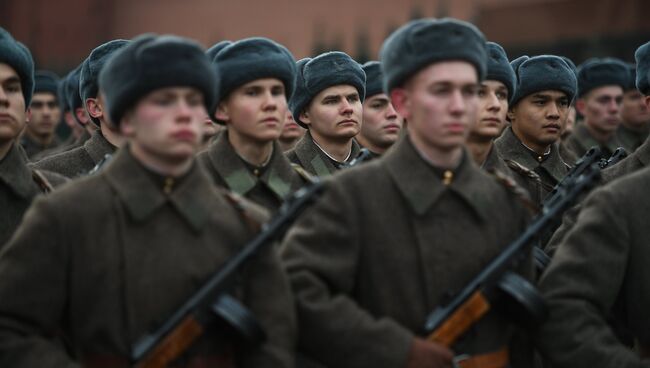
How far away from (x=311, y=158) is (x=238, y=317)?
4.30m

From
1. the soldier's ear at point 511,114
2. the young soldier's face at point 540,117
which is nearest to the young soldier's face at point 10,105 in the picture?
the young soldier's face at point 540,117

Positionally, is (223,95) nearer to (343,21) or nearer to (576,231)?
(576,231)

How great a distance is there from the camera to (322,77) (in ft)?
31.2

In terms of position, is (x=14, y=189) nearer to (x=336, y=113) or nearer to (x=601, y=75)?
(x=336, y=113)

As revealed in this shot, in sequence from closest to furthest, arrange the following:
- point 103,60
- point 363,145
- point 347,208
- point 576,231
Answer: point 347,208 → point 576,231 → point 103,60 → point 363,145

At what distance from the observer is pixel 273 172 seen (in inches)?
295

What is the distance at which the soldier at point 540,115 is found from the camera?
948 cm

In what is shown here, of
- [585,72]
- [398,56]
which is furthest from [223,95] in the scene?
[585,72]

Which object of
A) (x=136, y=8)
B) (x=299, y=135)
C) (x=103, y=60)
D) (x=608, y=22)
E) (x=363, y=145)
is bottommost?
(x=136, y=8)

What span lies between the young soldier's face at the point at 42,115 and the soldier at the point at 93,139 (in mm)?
5553

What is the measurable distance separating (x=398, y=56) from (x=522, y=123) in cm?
403

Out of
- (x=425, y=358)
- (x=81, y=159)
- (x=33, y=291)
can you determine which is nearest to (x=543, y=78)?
(x=81, y=159)

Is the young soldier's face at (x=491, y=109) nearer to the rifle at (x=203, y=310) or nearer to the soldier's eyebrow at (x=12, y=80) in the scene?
the soldier's eyebrow at (x=12, y=80)

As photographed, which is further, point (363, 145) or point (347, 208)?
point (363, 145)
